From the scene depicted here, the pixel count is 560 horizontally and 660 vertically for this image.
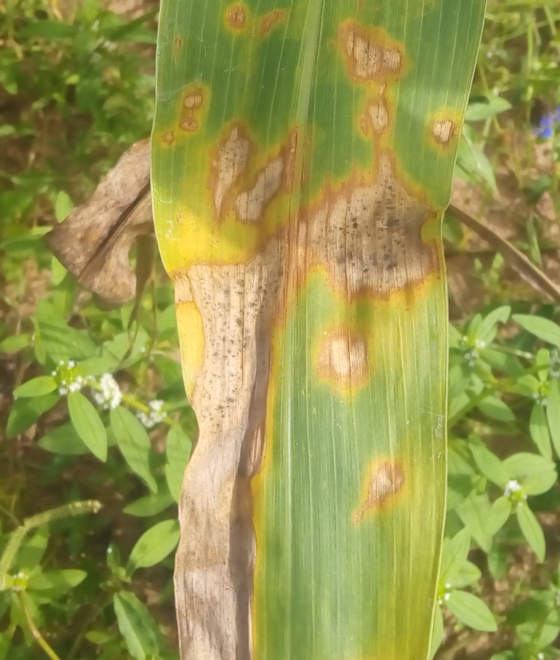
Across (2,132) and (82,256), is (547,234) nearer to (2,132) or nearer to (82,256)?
(82,256)

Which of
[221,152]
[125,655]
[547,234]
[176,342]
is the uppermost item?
[221,152]

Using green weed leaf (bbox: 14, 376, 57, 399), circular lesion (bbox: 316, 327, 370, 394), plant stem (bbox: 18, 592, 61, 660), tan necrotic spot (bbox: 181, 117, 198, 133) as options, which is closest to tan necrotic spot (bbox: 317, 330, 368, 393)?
circular lesion (bbox: 316, 327, 370, 394)

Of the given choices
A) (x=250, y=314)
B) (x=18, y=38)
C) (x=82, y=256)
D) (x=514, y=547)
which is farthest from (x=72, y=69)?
(x=514, y=547)

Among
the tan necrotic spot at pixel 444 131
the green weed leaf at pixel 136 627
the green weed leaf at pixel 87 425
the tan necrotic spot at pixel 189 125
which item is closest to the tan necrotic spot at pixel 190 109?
the tan necrotic spot at pixel 189 125

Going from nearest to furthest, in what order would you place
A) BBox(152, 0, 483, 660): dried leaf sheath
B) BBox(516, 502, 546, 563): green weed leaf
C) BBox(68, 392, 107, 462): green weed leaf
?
1. BBox(152, 0, 483, 660): dried leaf sheath
2. BBox(68, 392, 107, 462): green weed leaf
3. BBox(516, 502, 546, 563): green weed leaf

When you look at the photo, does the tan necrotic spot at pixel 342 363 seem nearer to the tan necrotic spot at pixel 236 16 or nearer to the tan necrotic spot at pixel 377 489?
the tan necrotic spot at pixel 377 489

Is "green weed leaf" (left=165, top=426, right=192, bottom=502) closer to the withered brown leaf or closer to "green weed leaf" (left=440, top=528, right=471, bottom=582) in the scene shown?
the withered brown leaf
